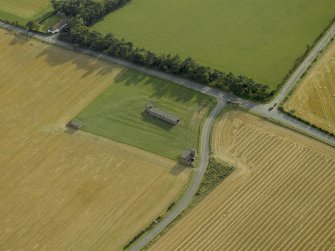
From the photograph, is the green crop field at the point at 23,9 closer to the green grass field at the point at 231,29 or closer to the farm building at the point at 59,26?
the farm building at the point at 59,26

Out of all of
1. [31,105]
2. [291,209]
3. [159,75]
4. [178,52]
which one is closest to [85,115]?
[31,105]

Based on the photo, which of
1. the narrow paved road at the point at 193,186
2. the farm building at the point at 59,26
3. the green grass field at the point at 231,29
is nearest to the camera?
the narrow paved road at the point at 193,186

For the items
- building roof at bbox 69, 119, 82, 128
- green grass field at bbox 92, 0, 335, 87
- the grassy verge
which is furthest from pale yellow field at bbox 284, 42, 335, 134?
building roof at bbox 69, 119, 82, 128

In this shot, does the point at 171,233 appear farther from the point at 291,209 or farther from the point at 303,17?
the point at 303,17

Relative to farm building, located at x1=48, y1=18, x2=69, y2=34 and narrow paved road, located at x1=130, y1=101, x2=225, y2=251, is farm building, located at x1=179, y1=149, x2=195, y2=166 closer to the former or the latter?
narrow paved road, located at x1=130, y1=101, x2=225, y2=251

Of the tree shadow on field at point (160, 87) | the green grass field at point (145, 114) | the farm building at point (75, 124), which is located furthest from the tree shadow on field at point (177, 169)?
the farm building at point (75, 124)
